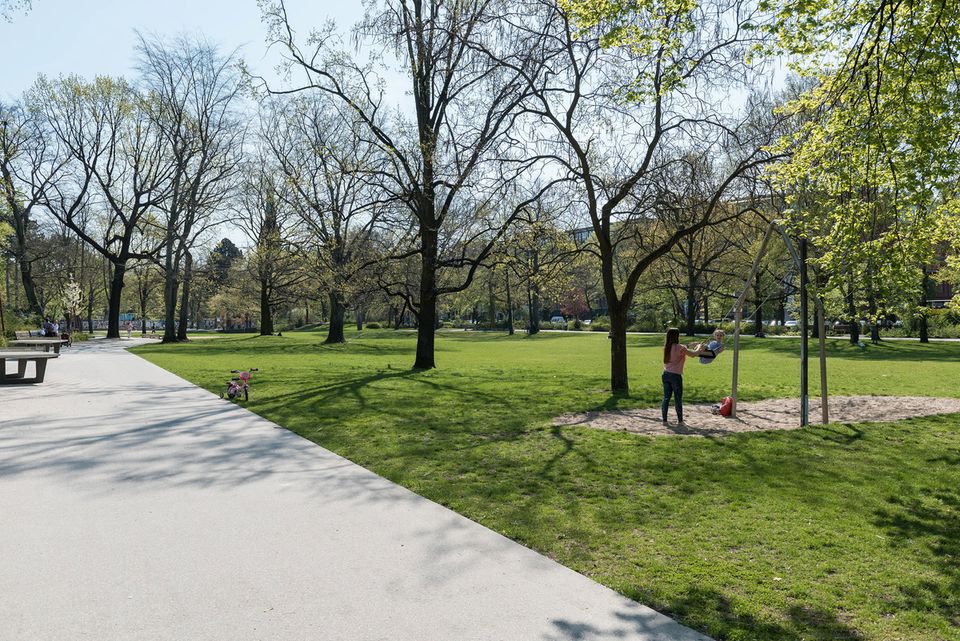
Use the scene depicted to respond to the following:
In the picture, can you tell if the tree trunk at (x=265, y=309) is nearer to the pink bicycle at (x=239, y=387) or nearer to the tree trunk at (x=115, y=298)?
the tree trunk at (x=115, y=298)

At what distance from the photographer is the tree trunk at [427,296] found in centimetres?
1988

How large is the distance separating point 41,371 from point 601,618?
16.9m

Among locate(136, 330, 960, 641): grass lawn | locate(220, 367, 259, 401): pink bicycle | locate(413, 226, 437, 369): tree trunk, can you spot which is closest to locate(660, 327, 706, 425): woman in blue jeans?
locate(136, 330, 960, 641): grass lawn

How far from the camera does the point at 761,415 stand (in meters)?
12.0

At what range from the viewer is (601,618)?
12.0 ft

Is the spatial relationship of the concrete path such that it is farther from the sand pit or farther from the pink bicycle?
the pink bicycle

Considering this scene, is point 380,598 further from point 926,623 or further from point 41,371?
point 41,371

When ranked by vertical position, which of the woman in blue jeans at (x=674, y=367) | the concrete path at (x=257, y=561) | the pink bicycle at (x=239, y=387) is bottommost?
the concrete path at (x=257, y=561)

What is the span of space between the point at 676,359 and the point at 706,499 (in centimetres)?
478

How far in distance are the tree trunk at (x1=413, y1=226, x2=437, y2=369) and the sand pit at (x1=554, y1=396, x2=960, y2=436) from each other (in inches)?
356

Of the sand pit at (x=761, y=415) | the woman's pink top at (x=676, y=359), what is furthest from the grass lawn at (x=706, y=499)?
the woman's pink top at (x=676, y=359)

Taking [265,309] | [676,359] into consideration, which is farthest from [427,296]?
[265,309]

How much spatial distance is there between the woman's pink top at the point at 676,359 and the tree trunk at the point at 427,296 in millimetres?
9394

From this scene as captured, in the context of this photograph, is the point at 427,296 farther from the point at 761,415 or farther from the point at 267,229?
the point at 267,229
